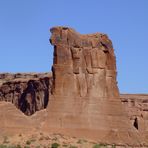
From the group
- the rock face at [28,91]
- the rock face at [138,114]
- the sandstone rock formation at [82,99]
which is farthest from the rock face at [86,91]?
the rock face at [28,91]

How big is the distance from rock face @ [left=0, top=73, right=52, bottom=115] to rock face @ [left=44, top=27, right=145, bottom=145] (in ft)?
121

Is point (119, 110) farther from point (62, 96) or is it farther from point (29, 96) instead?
point (29, 96)

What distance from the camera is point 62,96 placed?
6100 cm

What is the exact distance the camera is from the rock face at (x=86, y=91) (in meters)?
60.7

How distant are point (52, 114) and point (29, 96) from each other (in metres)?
47.8

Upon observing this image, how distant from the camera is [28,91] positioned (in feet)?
354

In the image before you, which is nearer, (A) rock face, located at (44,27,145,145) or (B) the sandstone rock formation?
(B) the sandstone rock formation

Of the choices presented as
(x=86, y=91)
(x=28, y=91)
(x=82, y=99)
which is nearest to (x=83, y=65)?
(x=86, y=91)

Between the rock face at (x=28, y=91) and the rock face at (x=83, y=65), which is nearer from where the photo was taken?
the rock face at (x=83, y=65)

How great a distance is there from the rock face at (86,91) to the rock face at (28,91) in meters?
36.8

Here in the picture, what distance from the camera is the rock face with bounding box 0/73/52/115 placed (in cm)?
10381

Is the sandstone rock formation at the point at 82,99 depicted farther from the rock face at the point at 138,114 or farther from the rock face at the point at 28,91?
the rock face at the point at 28,91

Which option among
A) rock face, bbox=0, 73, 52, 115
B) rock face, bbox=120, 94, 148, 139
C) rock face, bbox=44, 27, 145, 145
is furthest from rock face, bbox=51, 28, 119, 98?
rock face, bbox=0, 73, 52, 115

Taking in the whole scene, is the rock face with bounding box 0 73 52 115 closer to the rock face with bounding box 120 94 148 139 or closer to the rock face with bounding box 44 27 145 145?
the rock face with bounding box 120 94 148 139
